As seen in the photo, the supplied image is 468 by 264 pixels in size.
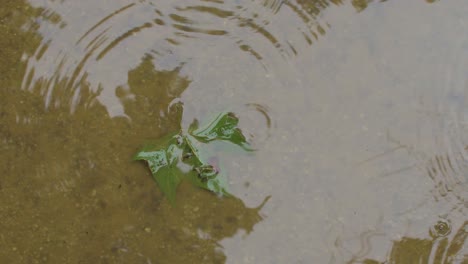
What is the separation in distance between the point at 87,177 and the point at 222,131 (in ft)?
2.08

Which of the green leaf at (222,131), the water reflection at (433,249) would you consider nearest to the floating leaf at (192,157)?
the green leaf at (222,131)

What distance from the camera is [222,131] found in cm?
250

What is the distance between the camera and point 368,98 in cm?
255

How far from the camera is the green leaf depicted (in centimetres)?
250

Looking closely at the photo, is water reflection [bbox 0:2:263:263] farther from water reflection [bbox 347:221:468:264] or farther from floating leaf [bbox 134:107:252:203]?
water reflection [bbox 347:221:468:264]

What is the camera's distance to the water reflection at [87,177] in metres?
2.50

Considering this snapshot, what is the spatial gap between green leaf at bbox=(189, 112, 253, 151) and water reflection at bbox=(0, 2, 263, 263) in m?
0.12

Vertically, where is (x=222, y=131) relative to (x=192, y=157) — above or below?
above

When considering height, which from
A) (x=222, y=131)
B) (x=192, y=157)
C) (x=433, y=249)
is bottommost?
(x=433, y=249)

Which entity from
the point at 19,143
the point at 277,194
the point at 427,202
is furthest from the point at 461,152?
the point at 19,143

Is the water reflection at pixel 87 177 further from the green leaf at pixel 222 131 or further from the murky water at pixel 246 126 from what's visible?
the green leaf at pixel 222 131

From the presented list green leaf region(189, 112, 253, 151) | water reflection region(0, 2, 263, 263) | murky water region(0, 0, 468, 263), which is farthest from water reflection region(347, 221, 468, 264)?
green leaf region(189, 112, 253, 151)

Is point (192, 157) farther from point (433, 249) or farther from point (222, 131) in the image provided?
point (433, 249)

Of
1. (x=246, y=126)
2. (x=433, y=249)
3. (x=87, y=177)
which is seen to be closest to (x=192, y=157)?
(x=246, y=126)
